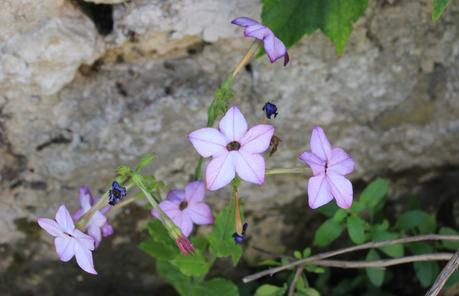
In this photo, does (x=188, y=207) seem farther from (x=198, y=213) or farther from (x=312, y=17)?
(x=312, y=17)

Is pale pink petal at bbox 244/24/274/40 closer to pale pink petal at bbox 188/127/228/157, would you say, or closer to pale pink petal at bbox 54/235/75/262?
pale pink petal at bbox 188/127/228/157

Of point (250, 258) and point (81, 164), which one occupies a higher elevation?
point (81, 164)

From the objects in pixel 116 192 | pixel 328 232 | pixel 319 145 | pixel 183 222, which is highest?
pixel 319 145

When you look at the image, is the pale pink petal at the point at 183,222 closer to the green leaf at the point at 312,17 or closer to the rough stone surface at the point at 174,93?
the rough stone surface at the point at 174,93

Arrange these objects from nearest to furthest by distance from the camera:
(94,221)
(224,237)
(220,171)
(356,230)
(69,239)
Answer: (220,171) → (69,239) → (94,221) → (224,237) → (356,230)

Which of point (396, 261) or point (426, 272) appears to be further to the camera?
point (426, 272)

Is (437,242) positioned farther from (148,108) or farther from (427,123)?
(148,108)

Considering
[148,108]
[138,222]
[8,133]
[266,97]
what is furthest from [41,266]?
[266,97]

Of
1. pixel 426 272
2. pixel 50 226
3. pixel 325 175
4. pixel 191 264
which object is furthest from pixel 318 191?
pixel 426 272

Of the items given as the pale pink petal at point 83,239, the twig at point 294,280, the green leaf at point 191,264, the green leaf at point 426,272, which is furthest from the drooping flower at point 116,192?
the green leaf at point 426,272
